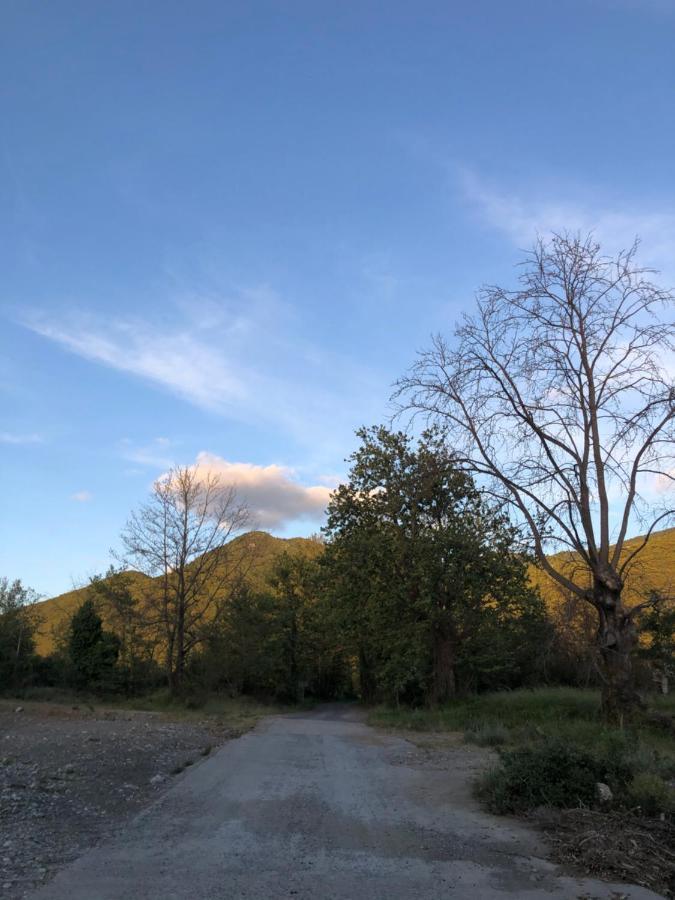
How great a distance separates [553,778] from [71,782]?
6.92 metres

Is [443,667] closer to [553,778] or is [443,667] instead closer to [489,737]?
[489,737]

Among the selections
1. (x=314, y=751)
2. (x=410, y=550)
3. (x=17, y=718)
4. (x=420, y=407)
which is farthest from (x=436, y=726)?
(x=17, y=718)

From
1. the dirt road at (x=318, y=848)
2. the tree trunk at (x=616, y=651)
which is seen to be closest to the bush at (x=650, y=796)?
the dirt road at (x=318, y=848)

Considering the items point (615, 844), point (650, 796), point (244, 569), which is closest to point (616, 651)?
point (650, 796)

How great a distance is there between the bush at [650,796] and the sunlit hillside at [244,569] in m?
32.2

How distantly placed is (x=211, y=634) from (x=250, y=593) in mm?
14776

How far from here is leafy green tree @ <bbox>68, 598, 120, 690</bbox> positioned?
41719mm

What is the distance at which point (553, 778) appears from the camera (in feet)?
26.6

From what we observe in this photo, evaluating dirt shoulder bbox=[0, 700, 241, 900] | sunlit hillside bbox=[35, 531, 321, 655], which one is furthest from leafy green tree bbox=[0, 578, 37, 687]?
dirt shoulder bbox=[0, 700, 241, 900]

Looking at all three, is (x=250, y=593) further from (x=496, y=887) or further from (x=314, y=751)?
(x=496, y=887)

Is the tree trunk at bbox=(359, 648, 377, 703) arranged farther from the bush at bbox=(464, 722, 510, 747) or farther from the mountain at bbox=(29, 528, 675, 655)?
the bush at bbox=(464, 722, 510, 747)

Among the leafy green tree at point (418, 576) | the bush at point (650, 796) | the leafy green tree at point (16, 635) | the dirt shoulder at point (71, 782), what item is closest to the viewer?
the dirt shoulder at point (71, 782)

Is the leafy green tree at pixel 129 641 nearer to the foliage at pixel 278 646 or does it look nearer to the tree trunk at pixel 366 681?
the foliage at pixel 278 646

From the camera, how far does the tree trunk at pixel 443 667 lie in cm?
2842
